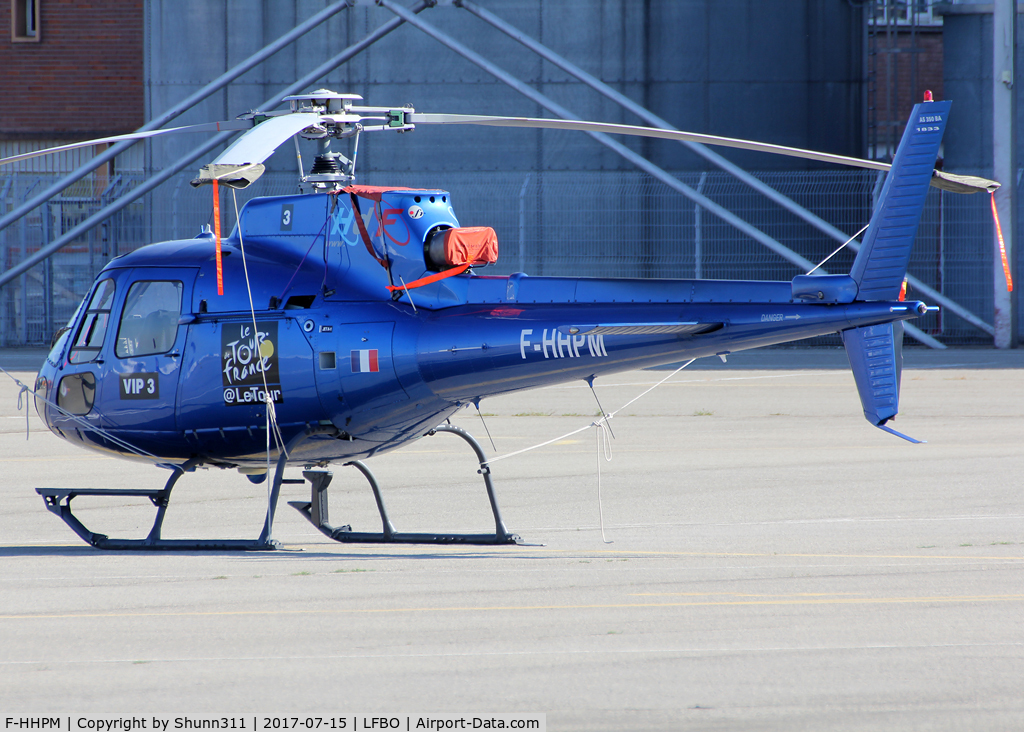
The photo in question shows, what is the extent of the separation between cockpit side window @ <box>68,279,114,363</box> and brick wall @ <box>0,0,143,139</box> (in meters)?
28.4

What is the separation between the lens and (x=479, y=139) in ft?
87.0

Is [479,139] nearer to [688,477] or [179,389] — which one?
[688,477]

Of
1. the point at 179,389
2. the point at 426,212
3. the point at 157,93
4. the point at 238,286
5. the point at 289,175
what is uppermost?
the point at 157,93

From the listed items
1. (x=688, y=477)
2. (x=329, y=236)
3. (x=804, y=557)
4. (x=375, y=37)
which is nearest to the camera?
(x=804, y=557)

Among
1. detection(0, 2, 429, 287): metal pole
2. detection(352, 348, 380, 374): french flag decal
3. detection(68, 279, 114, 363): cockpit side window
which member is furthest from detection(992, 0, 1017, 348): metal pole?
detection(68, 279, 114, 363): cockpit side window

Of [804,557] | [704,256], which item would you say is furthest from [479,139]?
[804,557]

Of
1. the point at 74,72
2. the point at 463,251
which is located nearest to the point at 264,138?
the point at 463,251

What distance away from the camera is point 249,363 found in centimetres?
883

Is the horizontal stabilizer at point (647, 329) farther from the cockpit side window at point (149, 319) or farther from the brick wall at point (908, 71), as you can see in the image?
the brick wall at point (908, 71)

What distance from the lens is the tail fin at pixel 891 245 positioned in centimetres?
735

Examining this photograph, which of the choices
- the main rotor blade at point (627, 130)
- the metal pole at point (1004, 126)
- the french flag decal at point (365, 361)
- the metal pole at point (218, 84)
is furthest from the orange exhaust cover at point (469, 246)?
the metal pole at point (1004, 126)

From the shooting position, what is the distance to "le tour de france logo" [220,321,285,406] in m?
8.77

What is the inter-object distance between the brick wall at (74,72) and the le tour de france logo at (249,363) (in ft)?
96.9

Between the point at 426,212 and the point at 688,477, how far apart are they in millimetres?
4884
